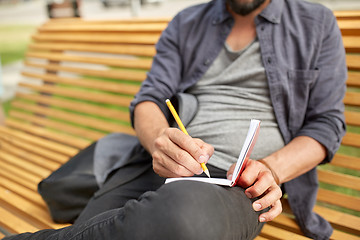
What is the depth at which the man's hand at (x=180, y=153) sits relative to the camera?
157cm

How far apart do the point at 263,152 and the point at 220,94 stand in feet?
1.38

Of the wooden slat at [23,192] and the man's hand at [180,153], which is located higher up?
the man's hand at [180,153]

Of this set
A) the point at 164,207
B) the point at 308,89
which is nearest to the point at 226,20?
the point at 308,89

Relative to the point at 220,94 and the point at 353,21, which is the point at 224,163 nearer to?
the point at 220,94

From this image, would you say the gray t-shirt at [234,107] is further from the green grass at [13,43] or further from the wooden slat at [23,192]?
the green grass at [13,43]

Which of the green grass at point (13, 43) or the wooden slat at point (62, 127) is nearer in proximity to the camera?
the wooden slat at point (62, 127)

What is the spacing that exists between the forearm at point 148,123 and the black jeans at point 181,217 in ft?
1.94

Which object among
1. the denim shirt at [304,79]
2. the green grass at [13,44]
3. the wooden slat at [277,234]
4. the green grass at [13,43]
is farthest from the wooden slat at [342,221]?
the green grass at [13,43]

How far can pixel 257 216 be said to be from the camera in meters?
1.64

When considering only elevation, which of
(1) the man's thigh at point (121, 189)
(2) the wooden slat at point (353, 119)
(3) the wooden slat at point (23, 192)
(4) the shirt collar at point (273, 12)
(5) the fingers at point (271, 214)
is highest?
(4) the shirt collar at point (273, 12)

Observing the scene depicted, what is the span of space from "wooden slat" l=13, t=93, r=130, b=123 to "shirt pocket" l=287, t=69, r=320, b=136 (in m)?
1.57

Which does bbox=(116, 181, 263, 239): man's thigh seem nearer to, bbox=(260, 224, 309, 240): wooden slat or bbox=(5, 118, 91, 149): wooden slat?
bbox=(260, 224, 309, 240): wooden slat

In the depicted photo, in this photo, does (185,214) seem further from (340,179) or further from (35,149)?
(35,149)

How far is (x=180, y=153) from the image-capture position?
1592 millimetres
